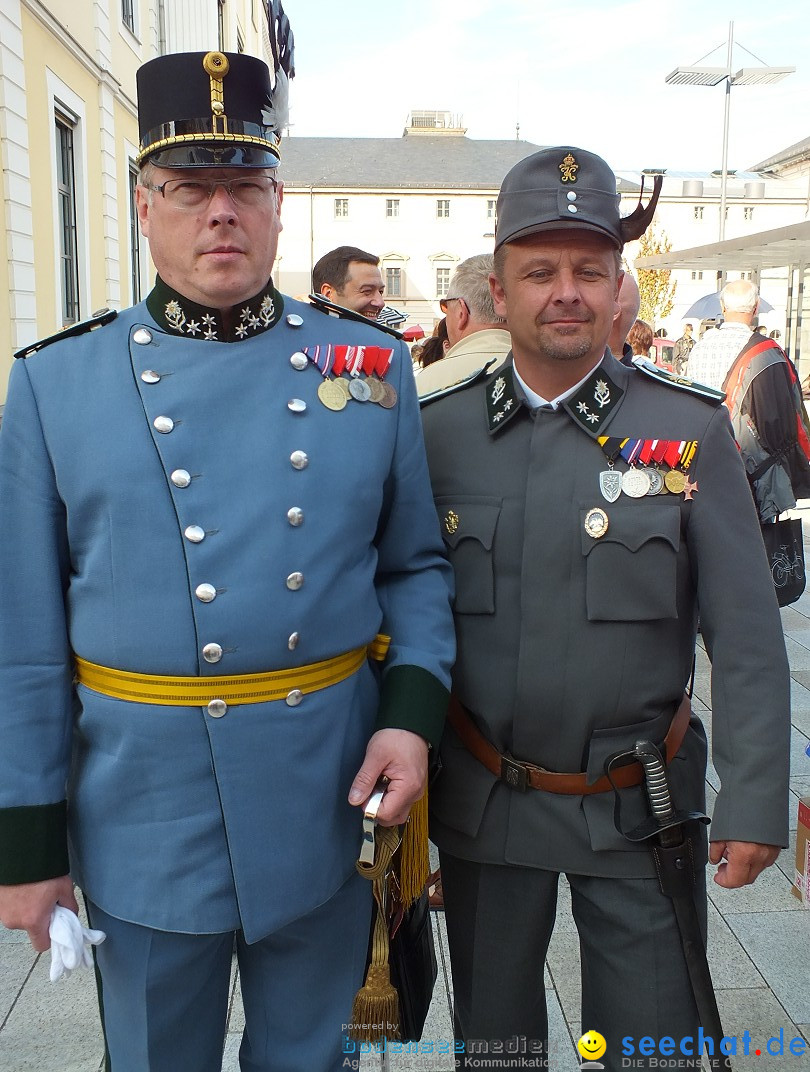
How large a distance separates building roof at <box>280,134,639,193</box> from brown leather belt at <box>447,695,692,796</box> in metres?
45.9

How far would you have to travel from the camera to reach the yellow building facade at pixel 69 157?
6.94m

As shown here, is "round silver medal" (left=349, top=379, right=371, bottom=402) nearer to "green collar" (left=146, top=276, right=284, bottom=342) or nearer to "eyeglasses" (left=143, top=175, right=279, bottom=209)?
"green collar" (left=146, top=276, right=284, bottom=342)

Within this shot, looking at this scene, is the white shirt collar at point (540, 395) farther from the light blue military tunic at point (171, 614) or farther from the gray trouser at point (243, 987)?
the gray trouser at point (243, 987)

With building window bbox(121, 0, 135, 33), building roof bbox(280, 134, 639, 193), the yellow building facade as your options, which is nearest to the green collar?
the yellow building facade

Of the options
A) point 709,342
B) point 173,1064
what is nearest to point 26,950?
point 173,1064

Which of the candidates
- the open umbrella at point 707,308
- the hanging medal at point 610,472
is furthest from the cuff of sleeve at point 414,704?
the open umbrella at point 707,308

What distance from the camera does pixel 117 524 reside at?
5.24ft

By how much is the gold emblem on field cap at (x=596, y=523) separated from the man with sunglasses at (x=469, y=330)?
1.75 meters

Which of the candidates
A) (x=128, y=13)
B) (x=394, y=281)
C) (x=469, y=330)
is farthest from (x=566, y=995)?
(x=394, y=281)

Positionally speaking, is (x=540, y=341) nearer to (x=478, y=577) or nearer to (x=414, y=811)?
(x=478, y=577)

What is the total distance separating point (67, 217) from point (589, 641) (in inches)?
Answer: 340

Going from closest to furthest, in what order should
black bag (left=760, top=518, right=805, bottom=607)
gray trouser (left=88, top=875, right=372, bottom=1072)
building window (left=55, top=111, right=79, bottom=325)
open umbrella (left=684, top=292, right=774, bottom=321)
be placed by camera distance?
1. gray trouser (left=88, top=875, right=372, bottom=1072)
2. black bag (left=760, top=518, right=805, bottom=607)
3. building window (left=55, top=111, right=79, bottom=325)
4. open umbrella (left=684, top=292, right=774, bottom=321)

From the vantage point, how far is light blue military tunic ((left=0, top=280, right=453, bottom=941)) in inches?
62.7

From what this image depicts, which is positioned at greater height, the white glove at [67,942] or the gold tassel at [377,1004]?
the white glove at [67,942]
